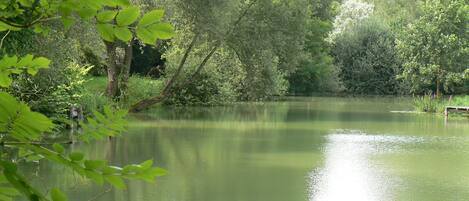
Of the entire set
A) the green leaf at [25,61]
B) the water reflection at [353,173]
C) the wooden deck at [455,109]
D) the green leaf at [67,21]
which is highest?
the green leaf at [67,21]

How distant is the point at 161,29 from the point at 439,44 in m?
27.4

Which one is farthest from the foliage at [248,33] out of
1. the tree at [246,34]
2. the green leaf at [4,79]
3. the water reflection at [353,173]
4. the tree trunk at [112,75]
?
the green leaf at [4,79]

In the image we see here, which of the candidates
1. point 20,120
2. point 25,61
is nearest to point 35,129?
point 20,120

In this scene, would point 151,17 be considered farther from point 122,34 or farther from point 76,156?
point 76,156

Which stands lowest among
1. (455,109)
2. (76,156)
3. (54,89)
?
(455,109)

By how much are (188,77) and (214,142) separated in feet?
32.4

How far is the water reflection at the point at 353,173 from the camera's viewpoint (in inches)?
332

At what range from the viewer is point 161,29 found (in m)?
0.82

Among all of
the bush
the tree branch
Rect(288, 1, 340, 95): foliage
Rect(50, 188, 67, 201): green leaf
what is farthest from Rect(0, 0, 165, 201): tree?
Rect(288, 1, 340, 95): foliage

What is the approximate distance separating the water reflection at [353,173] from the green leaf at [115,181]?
23.9 feet

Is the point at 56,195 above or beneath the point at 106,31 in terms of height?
beneath

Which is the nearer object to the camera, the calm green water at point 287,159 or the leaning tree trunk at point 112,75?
the calm green water at point 287,159

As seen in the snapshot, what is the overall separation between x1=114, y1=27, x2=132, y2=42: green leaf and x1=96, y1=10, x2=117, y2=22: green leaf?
15 mm

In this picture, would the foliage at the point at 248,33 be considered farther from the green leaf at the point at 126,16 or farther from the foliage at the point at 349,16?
the foliage at the point at 349,16
